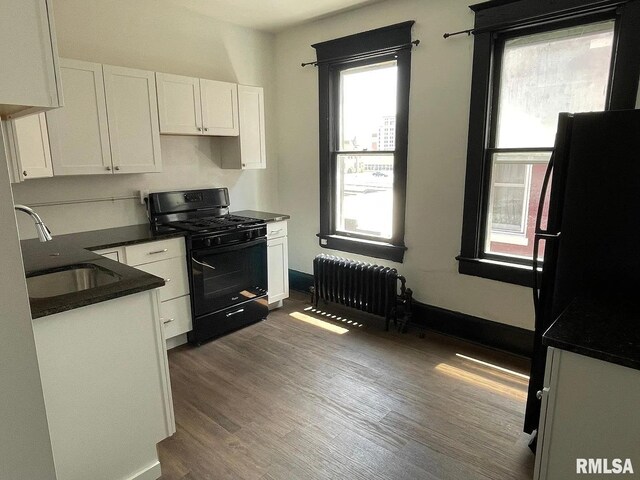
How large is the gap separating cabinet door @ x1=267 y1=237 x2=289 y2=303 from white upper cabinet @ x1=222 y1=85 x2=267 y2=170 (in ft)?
2.67

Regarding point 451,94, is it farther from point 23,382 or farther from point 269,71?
point 23,382

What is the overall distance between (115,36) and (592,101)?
138 inches

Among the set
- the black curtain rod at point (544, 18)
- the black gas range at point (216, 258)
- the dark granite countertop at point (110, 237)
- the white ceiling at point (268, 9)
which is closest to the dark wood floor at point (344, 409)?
the black gas range at point (216, 258)

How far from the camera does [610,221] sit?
1636 mm

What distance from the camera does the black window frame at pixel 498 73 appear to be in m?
2.29

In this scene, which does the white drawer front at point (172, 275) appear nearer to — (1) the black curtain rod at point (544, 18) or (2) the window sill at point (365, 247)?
(2) the window sill at point (365, 247)

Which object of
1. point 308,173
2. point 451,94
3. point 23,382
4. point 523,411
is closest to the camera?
point 23,382

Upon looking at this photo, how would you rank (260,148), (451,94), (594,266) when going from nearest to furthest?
(594,266)
(451,94)
(260,148)

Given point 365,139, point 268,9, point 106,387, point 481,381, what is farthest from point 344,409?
point 268,9

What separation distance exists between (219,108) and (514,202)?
8.52 ft

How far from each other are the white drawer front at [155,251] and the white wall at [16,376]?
6.18 feet

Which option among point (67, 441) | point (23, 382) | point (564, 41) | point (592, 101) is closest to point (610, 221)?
point (592, 101)

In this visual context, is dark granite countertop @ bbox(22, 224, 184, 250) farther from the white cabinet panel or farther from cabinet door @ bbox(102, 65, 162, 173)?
cabinet door @ bbox(102, 65, 162, 173)

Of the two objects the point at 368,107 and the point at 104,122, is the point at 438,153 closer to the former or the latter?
the point at 368,107
